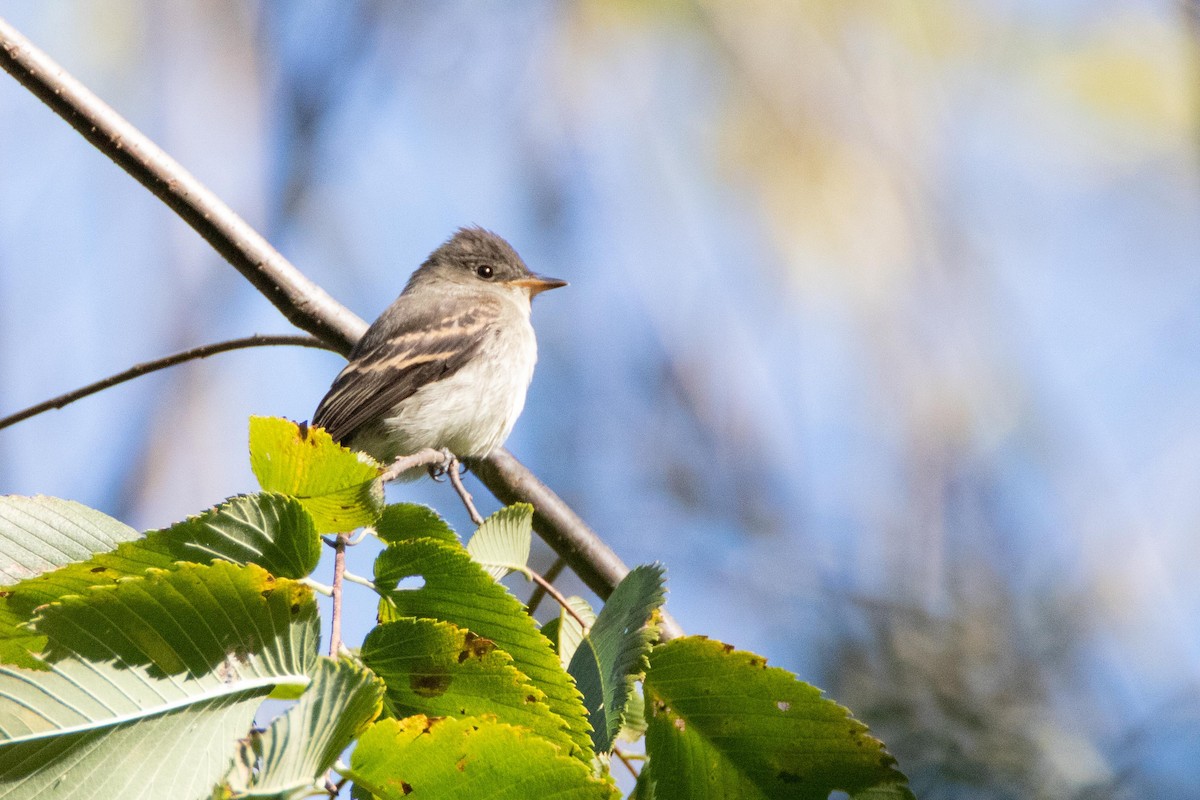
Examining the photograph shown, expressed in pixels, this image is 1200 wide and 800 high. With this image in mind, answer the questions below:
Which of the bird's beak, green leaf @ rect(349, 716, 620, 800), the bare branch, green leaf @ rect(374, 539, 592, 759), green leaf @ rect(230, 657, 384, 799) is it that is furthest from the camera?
the bird's beak

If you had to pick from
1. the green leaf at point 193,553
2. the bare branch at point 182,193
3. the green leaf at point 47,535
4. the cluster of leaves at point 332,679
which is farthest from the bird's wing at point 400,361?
the green leaf at point 193,553

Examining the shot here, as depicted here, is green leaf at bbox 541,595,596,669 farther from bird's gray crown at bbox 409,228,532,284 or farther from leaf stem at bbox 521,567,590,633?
bird's gray crown at bbox 409,228,532,284

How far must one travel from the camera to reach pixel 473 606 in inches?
58.2

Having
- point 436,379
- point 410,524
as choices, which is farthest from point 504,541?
point 436,379

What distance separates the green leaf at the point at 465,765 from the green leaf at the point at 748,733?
290 mm

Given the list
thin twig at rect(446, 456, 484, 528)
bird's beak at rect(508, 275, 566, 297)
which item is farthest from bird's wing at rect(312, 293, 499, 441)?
thin twig at rect(446, 456, 484, 528)

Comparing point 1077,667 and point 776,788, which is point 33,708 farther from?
point 1077,667

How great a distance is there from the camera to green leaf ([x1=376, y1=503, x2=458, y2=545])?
1591mm

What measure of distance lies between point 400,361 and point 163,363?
1410 millimetres

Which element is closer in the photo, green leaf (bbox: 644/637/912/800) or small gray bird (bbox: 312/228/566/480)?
green leaf (bbox: 644/637/912/800)

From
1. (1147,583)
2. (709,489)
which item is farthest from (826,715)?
(709,489)

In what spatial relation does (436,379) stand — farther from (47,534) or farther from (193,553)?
(193,553)

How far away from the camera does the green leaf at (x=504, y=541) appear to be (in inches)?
71.1

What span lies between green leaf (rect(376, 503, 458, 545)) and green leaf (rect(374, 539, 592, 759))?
71mm
